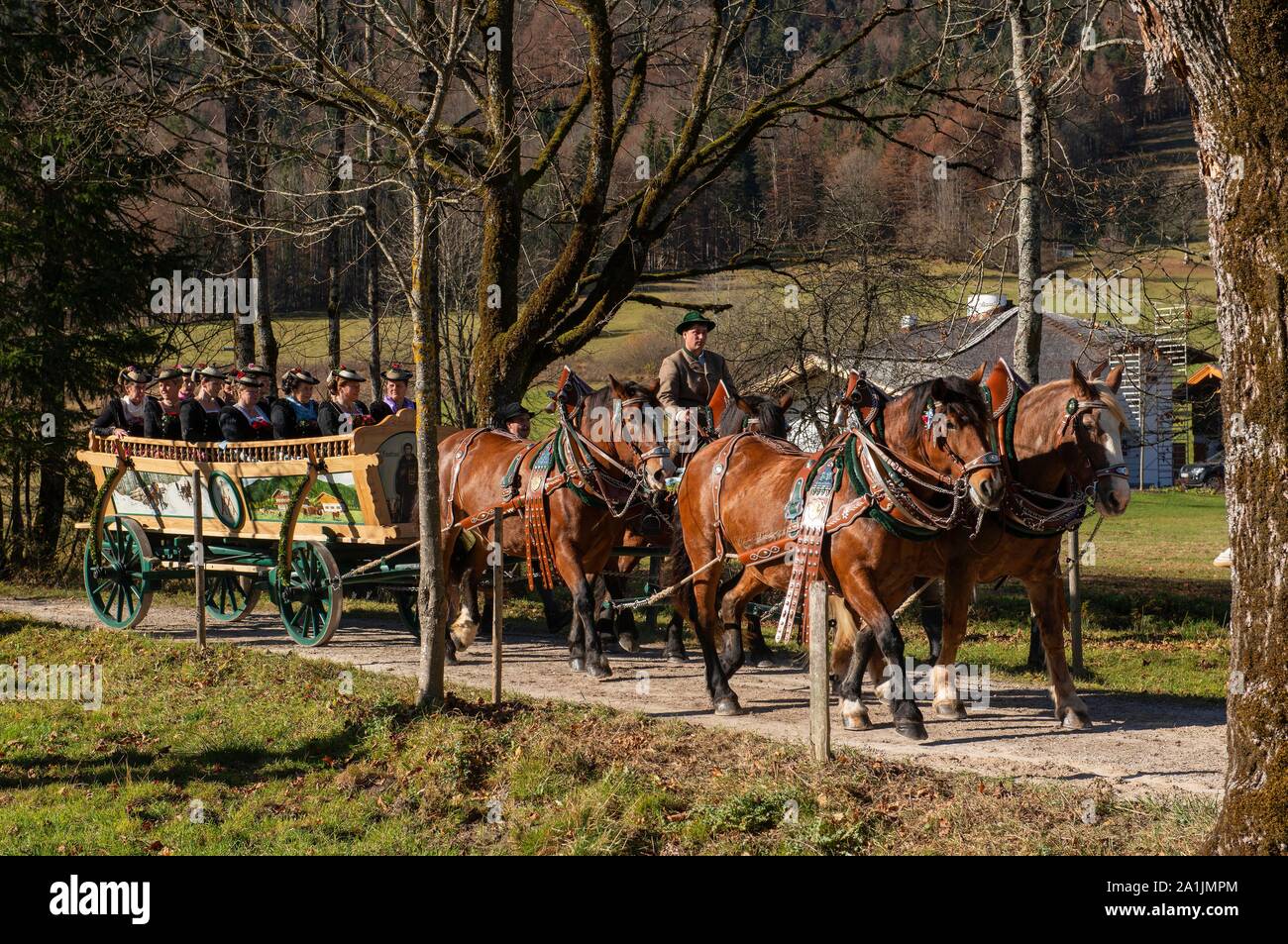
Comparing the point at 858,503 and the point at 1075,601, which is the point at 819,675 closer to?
the point at 858,503

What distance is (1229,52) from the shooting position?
5.63 meters

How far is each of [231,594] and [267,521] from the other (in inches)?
84.6

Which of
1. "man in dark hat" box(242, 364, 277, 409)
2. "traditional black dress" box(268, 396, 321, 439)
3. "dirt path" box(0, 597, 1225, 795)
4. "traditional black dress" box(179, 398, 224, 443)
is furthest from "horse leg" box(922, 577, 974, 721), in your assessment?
"traditional black dress" box(179, 398, 224, 443)

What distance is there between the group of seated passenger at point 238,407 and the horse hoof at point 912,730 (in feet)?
21.1

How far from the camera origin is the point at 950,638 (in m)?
9.25

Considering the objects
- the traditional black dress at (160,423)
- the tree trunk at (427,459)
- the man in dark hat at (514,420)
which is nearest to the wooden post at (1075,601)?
the tree trunk at (427,459)

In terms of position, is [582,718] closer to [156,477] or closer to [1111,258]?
[156,477]

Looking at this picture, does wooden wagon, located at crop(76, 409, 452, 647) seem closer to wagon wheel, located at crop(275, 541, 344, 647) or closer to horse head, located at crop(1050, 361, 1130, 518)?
wagon wheel, located at crop(275, 541, 344, 647)

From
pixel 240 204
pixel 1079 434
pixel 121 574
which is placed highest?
pixel 240 204

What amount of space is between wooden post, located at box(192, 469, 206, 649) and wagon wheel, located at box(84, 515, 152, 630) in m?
0.84

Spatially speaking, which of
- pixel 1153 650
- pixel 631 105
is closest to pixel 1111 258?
pixel 1153 650

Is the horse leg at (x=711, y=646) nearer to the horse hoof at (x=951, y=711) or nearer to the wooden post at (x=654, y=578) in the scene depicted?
the horse hoof at (x=951, y=711)

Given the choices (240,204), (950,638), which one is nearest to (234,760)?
(950,638)

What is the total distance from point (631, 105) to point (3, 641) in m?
9.36
